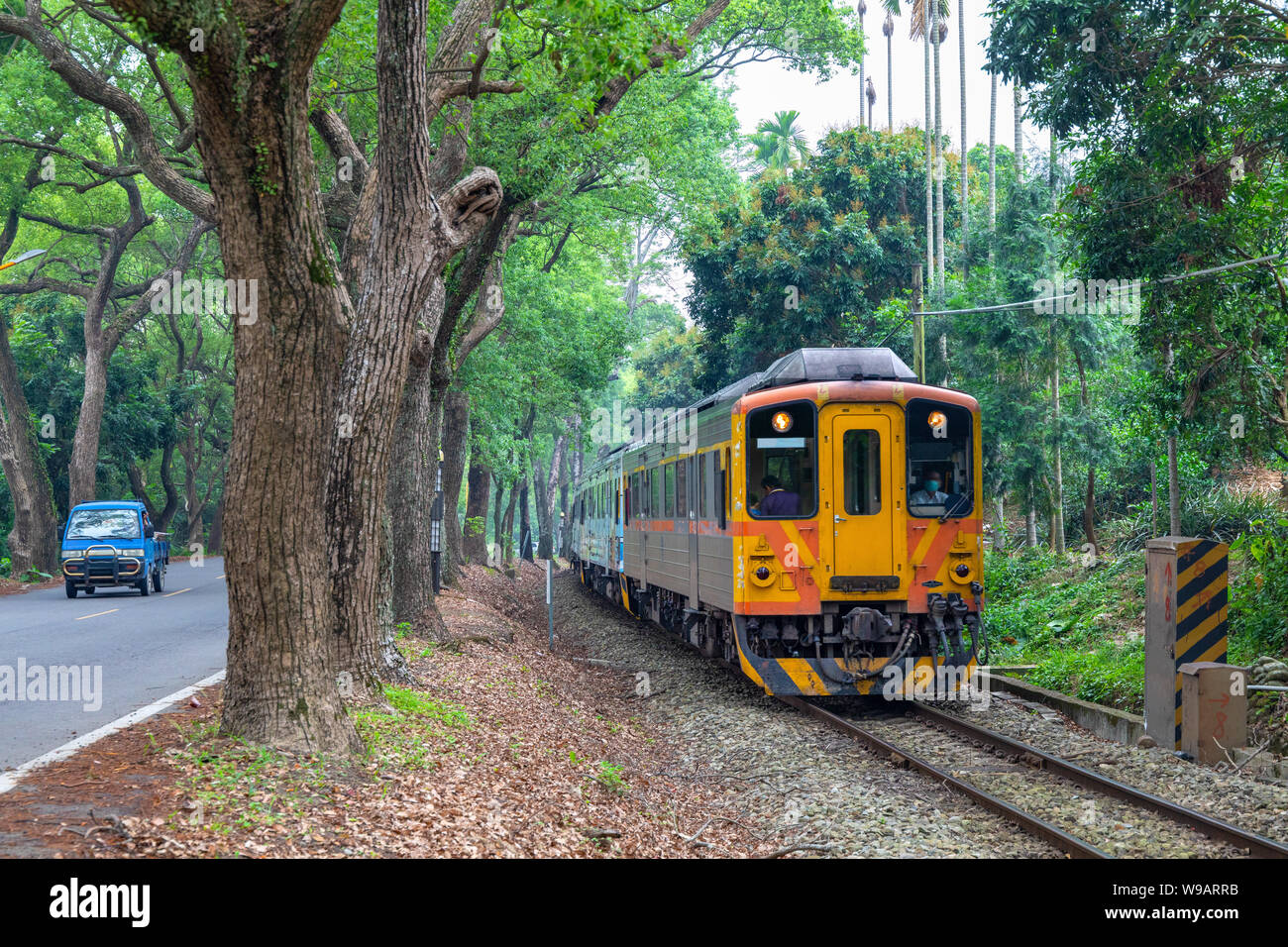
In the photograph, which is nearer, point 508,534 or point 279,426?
point 279,426

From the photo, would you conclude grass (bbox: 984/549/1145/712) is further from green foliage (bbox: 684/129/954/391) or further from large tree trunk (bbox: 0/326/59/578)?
large tree trunk (bbox: 0/326/59/578)

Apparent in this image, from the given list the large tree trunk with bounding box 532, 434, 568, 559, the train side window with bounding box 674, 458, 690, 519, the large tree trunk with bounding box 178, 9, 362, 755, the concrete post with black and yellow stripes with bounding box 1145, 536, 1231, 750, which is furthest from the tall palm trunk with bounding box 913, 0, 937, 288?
the large tree trunk with bounding box 532, 434, 568, 559

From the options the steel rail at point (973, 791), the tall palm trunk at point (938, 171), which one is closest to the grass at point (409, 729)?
the steel rail at point (973, 791)

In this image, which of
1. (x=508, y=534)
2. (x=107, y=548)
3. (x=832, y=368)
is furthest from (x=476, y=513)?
(x=832, y=368)

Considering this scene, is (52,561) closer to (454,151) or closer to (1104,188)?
(454,151)

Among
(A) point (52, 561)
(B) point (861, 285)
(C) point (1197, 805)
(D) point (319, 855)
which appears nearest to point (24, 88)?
(A) point (52, 561)

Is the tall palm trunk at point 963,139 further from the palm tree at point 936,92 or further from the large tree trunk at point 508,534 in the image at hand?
the large tree trunk at point 508,534

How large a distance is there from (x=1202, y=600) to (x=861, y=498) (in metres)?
3.33

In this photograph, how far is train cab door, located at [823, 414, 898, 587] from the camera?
40.6 feet

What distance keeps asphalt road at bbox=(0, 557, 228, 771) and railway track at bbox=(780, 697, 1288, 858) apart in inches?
268

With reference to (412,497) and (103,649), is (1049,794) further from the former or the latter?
(103,649)

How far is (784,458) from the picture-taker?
41.1 feet

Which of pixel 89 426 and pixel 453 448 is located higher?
pixel 89 426

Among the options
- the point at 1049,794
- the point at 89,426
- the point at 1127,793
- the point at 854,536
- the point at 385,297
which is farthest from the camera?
the point at 89,426
